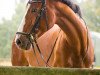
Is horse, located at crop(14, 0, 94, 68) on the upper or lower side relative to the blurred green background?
upper

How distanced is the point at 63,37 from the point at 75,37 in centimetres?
14

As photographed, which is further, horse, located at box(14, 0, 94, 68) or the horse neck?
the horse neck

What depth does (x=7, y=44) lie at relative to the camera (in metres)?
24.0

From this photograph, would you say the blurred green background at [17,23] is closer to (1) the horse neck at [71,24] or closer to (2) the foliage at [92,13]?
(2) the foliage at [92,13]

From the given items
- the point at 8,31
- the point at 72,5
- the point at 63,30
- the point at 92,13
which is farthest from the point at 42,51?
the point at 92,13

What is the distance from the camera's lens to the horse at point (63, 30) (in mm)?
3955

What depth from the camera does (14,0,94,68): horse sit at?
13.0 ft

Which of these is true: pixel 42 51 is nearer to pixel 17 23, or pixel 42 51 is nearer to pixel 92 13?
pixel 17 23

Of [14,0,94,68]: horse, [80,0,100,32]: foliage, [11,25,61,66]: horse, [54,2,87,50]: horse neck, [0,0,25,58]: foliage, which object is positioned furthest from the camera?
[80,0,100,32]: foliage

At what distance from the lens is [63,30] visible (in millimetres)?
4188

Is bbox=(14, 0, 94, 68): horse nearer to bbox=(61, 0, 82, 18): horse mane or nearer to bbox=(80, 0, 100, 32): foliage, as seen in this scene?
bbox=(61, 0, 82, 18): horse mane

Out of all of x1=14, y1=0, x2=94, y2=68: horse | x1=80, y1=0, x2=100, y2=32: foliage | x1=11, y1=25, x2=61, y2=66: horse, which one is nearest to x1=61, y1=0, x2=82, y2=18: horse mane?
x1=14, y1=0, x2=94, y2=68: horse

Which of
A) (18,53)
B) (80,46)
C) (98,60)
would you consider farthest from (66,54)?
(98,60)

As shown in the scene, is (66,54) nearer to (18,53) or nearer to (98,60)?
(18,53)
